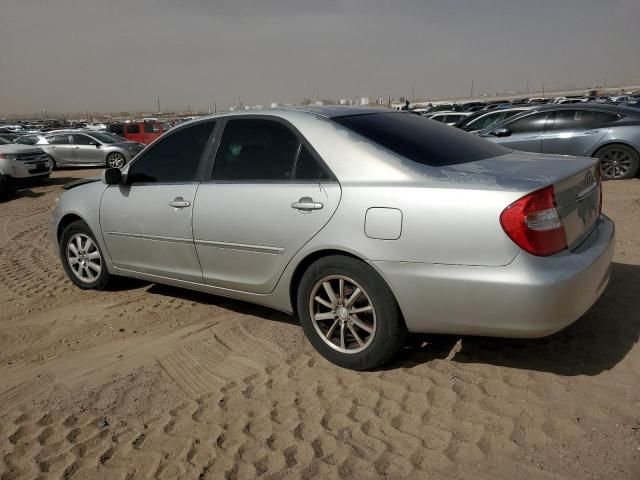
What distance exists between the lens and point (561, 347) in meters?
3.56

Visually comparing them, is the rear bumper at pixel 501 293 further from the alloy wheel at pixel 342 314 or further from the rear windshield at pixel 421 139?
the rear windshield at pixel 421 139

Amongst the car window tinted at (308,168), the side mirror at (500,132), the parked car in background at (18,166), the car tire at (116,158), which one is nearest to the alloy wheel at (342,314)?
the car window tinted at (308,168)

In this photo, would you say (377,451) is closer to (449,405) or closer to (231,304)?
(449,405)

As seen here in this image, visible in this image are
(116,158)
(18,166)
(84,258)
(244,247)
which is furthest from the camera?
(116,158)

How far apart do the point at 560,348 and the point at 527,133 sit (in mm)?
7607

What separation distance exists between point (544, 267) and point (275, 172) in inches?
70.5

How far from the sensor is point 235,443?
2801 millimetres

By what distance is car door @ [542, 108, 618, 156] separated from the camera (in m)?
9.72

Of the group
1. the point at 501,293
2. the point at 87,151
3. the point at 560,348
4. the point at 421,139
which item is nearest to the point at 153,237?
the point at 421,139

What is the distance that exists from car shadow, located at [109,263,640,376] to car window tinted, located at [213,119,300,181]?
4.81ft

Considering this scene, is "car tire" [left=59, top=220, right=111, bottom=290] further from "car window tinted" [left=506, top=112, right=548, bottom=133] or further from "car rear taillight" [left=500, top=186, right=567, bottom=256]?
"car window tinted" [left=506, top=112, right=548, bottom=133]

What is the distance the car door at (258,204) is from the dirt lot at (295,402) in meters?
0.59

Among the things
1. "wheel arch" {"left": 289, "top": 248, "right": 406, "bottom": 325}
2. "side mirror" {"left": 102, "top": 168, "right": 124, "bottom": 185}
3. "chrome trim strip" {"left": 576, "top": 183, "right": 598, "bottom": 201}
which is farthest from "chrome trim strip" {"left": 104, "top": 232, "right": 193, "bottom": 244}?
"chrome trim strip" {"left": 576, "top": 183, "right": 598, "bottom": 201}

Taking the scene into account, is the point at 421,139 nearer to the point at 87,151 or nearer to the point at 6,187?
the point at 6,187
